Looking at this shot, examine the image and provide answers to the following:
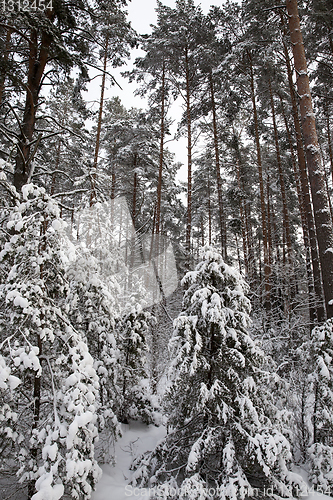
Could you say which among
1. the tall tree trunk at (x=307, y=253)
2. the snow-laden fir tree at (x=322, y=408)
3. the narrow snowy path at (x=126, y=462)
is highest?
the tall tree trunk at (x=307, y=253)

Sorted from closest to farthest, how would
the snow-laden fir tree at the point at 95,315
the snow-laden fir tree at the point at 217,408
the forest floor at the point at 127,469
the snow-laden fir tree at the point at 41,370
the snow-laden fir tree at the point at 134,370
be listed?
the snow-laden fir tree at the point at 41,370
the snow-laden fir tree at the point at 217,408
the forest floor at the point at 127,469
the snow-laden fir tree at the point at 95,315
the snow-laden fir tree at the point at 134,370

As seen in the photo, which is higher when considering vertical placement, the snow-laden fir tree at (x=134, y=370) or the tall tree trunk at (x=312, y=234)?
the tall tree trunk at (x=312, y=234)

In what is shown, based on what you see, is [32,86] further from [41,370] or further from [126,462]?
[126,462]

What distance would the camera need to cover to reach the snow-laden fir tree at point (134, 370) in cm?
701

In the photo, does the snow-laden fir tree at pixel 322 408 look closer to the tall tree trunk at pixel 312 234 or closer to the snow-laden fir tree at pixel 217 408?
the snow-laden fir tree at pixel 217 408

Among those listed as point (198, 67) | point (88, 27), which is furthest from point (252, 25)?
point (88, 27)

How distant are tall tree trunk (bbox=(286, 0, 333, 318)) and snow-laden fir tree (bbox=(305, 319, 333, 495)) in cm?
88

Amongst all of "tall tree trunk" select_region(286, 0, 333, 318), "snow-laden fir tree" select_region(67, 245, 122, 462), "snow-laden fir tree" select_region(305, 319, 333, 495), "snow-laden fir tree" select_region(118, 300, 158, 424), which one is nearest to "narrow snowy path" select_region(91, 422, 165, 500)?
"snow-laden fir tree" select_region(118, 300, 158, 424)

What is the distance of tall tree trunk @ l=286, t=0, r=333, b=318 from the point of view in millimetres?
5595

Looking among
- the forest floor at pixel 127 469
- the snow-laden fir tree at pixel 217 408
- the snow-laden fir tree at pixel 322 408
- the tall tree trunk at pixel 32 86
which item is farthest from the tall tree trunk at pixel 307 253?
the tall tree trunk at pixel 32 86

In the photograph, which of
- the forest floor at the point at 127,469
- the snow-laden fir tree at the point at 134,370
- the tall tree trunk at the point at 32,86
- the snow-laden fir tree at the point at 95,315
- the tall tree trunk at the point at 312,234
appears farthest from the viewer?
the tall tree trunk at the point at 312,234

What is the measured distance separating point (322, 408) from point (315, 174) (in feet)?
15.2

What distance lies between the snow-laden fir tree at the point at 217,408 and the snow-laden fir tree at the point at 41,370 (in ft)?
4.48

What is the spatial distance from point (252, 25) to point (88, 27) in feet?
22.1
